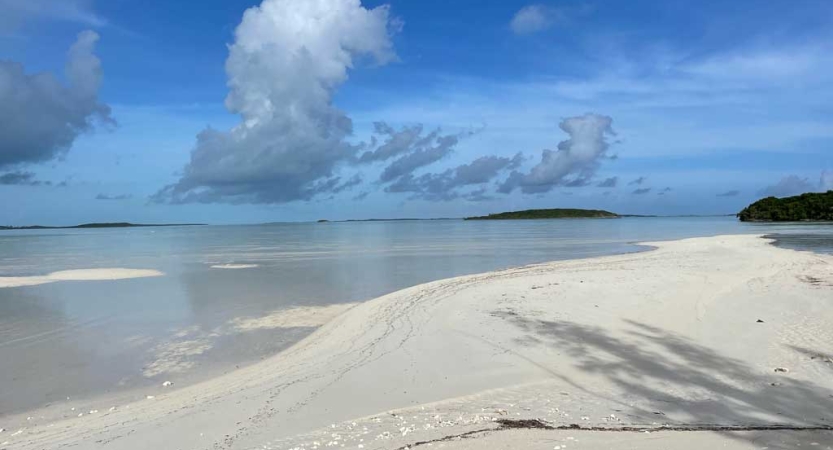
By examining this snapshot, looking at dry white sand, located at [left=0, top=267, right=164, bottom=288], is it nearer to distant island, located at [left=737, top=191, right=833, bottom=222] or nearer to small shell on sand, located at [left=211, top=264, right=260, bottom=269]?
small shell on sand, located at [left=211, top=264, right=260, bottom=269]

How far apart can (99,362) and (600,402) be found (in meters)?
9.39

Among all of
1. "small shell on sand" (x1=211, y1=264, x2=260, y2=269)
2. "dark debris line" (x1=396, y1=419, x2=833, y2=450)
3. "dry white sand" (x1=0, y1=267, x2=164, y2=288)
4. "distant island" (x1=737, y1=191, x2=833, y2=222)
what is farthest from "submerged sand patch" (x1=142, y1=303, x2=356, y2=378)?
"distant island" (x1=737, y1=191, x2=833, y2=222)

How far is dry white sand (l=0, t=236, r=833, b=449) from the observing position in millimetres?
6000

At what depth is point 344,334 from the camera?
1205cm

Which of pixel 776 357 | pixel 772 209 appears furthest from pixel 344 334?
pixel 772 209

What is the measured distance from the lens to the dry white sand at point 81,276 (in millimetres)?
24188

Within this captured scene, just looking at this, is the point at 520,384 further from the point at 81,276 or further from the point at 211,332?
the point at 81,276

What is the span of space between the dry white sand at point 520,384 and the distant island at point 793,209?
103m

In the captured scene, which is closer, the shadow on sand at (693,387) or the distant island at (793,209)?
the shadow on sand at (693,387)

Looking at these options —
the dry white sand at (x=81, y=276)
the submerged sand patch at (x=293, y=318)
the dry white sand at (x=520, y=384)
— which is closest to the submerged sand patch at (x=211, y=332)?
the submerged sand patch at (x=293, y=318)

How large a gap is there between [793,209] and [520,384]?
118 m

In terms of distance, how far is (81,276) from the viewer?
25938 millimetres

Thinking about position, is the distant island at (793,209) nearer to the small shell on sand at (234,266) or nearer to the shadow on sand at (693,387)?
the small shell on sand at (234,266)

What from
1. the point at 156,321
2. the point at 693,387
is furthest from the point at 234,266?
the point at 693,387
